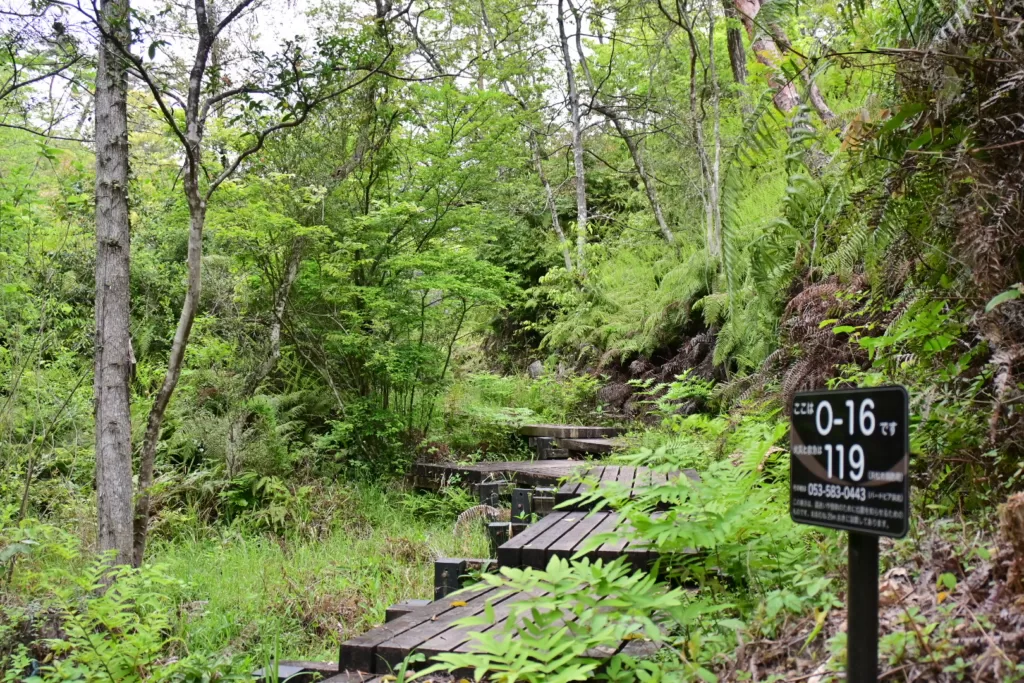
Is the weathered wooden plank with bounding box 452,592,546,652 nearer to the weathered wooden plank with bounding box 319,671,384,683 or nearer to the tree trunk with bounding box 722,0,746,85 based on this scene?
the weathered wooden plank with bounding box 319,671,384,683

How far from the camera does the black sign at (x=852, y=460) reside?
1309mm

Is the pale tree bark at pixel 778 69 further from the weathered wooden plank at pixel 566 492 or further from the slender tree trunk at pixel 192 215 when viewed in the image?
the slender tree trunk at pixel 192 215

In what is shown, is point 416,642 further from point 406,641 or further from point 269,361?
point 269,361

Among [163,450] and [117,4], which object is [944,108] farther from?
[163,450]

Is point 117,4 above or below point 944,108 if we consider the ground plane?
above

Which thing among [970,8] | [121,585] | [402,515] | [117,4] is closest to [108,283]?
[117,4]

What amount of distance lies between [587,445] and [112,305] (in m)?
5.03

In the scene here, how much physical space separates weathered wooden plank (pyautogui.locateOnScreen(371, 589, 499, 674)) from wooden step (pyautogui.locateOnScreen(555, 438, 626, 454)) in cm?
448

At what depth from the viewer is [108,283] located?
512 cm

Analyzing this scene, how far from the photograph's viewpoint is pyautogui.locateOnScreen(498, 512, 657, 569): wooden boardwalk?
10.3 ft

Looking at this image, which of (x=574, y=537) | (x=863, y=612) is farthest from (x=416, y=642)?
(x=863, y=612)

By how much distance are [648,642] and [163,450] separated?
23.3 ft

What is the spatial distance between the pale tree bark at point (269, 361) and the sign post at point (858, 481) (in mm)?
7378

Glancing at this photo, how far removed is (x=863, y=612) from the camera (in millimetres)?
1392
